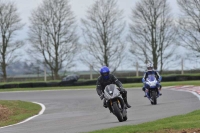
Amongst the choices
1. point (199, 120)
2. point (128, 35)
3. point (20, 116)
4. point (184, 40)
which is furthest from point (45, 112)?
point (128, 35)

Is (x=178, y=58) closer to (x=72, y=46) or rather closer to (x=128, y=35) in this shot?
(x=128, y=35)

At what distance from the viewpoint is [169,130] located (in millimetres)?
9914

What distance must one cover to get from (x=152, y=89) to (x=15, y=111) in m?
5.93

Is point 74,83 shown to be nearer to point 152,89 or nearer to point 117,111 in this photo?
point 152,89

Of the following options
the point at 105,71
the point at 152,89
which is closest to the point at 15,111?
the point at 152,89

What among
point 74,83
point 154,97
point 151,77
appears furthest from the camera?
point 74,83

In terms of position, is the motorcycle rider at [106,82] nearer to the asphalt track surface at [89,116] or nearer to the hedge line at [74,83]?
the asphalt track surface at [89,116]

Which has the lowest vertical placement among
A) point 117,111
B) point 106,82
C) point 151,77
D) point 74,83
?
point 117,111

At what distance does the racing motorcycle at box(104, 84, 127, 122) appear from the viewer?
45.8 feet

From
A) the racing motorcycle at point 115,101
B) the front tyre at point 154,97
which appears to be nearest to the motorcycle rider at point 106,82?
the racing motorcycle at point 115,101

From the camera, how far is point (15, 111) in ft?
71.7

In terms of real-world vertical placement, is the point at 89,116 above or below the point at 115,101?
below

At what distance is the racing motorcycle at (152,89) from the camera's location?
65.7ft

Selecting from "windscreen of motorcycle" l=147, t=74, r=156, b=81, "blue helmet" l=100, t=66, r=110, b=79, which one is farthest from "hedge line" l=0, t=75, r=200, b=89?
"blue helmet" l=100, t=66, r=110, b=79
